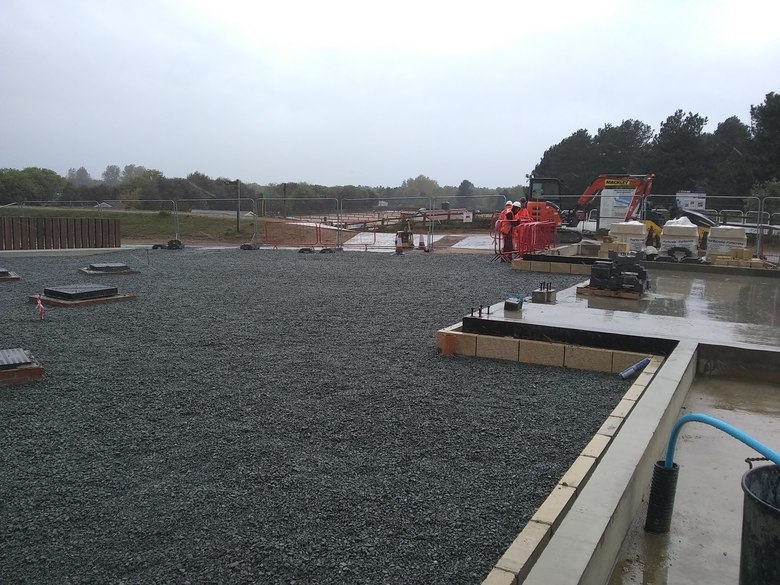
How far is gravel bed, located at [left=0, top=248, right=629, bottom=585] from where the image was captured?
2.56 m

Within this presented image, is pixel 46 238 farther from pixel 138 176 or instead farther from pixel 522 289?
pixel 138 176

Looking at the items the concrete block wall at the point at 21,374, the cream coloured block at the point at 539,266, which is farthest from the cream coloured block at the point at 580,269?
the concrete block wall at the point at 21,374

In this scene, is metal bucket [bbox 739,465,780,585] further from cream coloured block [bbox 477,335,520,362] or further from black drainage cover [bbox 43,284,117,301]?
black drainage cover [bbox 43,284,117,301]

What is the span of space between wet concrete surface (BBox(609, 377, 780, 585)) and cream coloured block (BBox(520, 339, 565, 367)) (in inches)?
47.1

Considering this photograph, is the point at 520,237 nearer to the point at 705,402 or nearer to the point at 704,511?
the point at 705,402

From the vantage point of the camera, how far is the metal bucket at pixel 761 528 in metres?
2.02

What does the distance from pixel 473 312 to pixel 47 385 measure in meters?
4.09

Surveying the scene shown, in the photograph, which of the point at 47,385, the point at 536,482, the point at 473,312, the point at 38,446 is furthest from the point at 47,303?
the point at 536,482

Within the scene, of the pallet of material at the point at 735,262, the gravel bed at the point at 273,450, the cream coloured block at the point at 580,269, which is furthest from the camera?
the cream coloured block at the point at 580,269

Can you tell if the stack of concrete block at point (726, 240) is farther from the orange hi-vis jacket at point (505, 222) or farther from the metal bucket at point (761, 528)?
the metal bucket at point (761, 528)

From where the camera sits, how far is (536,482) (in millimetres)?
3219

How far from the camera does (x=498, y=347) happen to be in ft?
19.2

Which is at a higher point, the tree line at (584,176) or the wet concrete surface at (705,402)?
the tree line at (584,176)

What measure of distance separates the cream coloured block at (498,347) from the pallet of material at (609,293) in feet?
11.3
